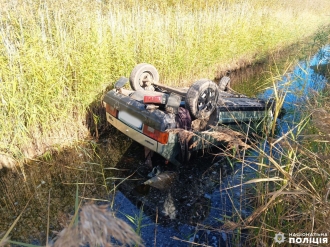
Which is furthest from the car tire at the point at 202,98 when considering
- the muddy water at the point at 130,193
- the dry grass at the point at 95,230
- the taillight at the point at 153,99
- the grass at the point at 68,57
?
the dry grass at the point at 95,230

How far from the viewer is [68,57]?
353 centimetres

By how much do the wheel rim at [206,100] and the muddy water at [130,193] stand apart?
677mm

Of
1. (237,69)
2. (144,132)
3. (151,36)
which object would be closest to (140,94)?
(144,132)

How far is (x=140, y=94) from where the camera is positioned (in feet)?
11.3

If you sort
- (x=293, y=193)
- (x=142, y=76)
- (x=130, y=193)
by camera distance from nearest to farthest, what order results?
1. (x=293, y=193)
2. (x=130, y=193)
3. (x=142, y=76)

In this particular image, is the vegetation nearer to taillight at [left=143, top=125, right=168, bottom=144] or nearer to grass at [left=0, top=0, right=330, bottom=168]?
grass at [left=0, top=0, right=330, bottom=168]

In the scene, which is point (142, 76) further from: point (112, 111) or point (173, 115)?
point (173, 115)

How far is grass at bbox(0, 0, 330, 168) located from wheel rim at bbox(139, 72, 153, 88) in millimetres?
598

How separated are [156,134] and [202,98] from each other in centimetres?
78

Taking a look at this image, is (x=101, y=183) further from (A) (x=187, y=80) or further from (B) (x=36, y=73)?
(A) (x=187, y=80)

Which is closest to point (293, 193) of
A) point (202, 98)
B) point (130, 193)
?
point (202, 98)

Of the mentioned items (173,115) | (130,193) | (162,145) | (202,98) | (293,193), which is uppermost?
(293,193)

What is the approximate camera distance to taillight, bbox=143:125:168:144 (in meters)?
2.78

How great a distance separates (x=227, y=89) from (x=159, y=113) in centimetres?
276
